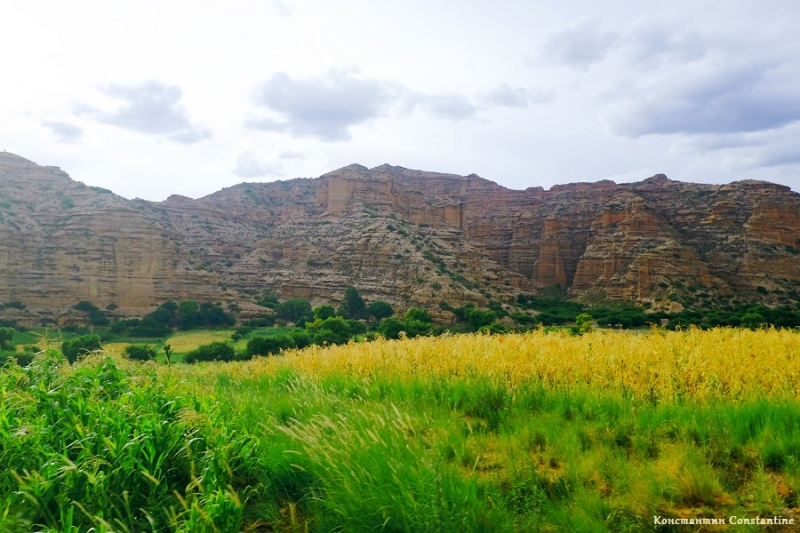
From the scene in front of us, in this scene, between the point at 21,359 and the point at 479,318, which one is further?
the point at 479,318

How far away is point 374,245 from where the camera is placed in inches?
3187

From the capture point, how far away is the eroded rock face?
68625 millimetres

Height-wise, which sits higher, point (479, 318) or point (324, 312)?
point (479, 318)

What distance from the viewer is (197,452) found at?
4043 millimetres

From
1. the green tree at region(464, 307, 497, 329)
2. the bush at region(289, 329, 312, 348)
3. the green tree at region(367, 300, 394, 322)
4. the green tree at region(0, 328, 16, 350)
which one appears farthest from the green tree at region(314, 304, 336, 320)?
the green tree at region(0, 328, 16, 350)

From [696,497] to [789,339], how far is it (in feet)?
16.8

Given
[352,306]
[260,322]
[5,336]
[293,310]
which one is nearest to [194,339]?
[260,322]

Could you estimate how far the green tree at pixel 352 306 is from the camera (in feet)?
211

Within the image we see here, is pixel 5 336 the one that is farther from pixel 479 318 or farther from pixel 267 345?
pixel 479 318

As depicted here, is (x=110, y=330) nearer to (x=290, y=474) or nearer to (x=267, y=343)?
(x=267, y=343)

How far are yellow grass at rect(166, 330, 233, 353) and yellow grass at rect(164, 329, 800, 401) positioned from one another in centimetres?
3891

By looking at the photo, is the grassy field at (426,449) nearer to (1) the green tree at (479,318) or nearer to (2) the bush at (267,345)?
(2) the bush at (267,345)

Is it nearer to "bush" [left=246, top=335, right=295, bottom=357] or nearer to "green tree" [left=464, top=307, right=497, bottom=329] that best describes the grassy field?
"bush" [left=246, top=335, right=295, bottom=357]

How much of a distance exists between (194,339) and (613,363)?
167 ft
